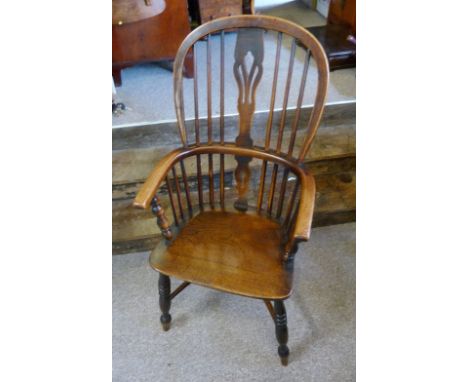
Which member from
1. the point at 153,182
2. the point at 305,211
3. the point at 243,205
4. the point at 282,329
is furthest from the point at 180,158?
the point at 282,329

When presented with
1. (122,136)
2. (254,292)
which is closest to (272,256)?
(254,292)

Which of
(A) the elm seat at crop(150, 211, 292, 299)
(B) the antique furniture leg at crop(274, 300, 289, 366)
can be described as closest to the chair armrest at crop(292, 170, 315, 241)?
(A) the elm seat at crop(150, 211, 292, 299)

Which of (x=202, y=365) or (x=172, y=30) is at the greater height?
(x=172, y=30)

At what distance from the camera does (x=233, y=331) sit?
1.40 meters

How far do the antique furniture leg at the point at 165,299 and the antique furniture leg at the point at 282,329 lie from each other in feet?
1.35

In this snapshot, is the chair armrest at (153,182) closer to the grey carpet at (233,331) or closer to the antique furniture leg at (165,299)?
the antique furniture leg at (165,299)

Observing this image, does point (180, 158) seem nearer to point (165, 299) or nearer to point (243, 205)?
point (243, 205)

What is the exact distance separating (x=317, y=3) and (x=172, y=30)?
5.06 feet

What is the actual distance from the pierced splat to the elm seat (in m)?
0.15

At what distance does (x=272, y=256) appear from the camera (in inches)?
43.3

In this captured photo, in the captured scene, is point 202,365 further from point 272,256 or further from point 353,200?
point 353,200

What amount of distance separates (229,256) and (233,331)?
1.51 ft

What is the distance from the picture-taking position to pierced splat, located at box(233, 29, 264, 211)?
1.04m

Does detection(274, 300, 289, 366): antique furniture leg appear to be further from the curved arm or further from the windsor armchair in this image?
the curved arm
